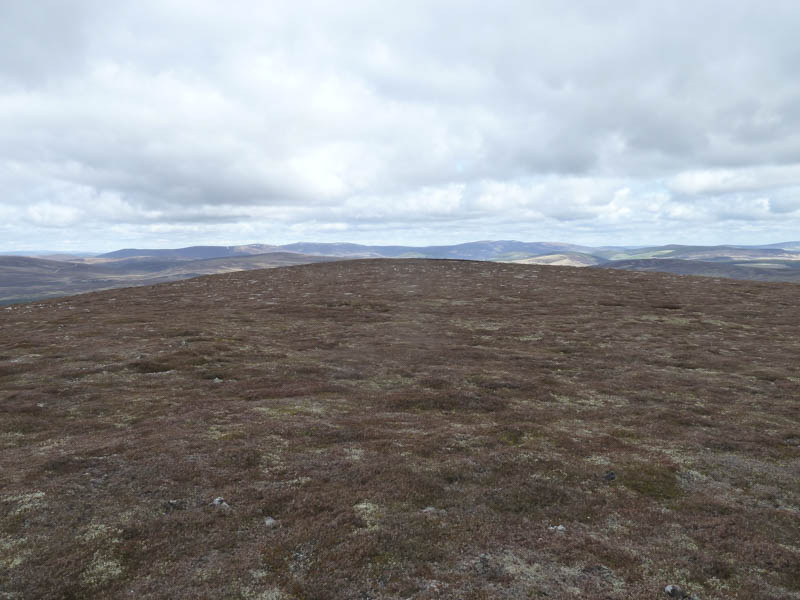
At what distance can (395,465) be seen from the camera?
14797 millimetres

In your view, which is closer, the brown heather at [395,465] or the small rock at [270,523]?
the brown heather at [395,465]

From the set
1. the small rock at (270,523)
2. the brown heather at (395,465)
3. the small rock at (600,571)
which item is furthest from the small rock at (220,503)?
the small rock at (600,571)

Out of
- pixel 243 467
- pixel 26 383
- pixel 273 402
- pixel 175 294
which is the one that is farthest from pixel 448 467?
pixel 175 294

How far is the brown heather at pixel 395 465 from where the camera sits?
9594 mm

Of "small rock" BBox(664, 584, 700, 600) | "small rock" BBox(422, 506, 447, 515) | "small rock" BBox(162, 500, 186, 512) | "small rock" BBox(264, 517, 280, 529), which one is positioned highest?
"small rock" BBox(162, 500, 186, 512)

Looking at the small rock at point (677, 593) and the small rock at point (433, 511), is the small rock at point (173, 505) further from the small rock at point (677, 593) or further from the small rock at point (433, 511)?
the small rock at point (677, 593)

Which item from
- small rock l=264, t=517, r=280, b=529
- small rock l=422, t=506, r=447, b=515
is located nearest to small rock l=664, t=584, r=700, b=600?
small rock l=422, t=506, r=447, b=515

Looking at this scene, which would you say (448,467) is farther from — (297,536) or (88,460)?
(88,460)

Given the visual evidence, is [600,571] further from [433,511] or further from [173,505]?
[173,505]

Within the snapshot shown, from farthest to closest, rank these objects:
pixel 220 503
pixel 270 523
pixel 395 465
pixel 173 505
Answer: pixel 395 465, pixel 220 503, pixel 173 505, pixel 270 523

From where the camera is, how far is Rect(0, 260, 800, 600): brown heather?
31.5 feet

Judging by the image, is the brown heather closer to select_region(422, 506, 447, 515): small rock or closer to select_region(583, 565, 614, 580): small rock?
select_region(583, 565, 614, 580): small rock

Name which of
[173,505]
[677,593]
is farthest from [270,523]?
[677,593]

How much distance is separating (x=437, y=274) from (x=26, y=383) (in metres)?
65.8
